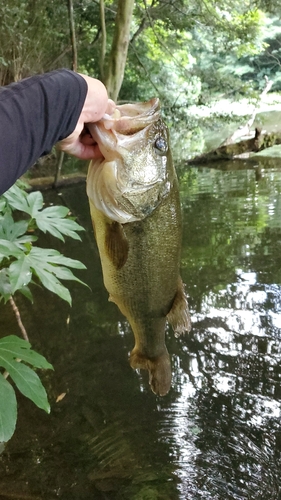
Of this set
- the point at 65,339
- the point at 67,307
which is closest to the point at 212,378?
the point at 65,339

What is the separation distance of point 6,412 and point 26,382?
125 mm

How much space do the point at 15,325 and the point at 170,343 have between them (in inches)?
63.1

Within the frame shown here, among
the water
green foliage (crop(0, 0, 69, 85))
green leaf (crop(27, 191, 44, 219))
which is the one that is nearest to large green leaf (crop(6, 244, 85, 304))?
green leaf (crop(27, 191, 44, 219))

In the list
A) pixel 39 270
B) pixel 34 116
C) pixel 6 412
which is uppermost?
pixel 34 116

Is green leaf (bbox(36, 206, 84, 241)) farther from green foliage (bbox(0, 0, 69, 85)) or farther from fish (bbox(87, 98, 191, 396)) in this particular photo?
green foliage (bbox(0, 0, 69, 85))

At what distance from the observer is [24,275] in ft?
6.04

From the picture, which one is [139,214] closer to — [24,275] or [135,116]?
[135,116]

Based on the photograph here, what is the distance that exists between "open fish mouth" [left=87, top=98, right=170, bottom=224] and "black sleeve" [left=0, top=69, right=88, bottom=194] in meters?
0.28

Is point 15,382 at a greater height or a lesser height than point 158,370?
greater

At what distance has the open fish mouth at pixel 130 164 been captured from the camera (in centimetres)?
169

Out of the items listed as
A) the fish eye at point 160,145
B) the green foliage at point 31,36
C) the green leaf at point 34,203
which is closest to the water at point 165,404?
the green leaf at point 34,203

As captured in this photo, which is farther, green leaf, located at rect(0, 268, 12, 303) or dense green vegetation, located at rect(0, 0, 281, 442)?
dense green vegetation, located at rect(0, 0, 281, 442)

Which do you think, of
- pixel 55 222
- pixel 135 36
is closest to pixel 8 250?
pixel 55 222

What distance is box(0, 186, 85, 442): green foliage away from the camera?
1.49m
